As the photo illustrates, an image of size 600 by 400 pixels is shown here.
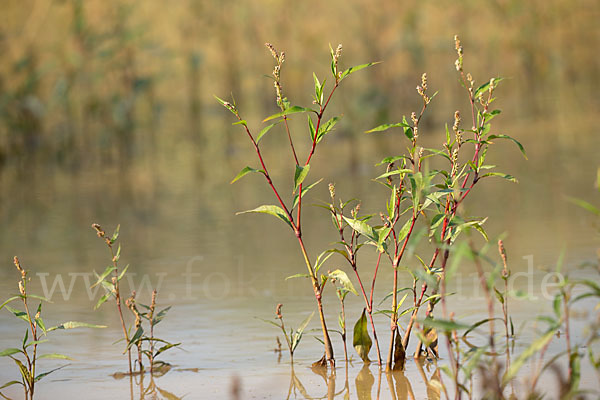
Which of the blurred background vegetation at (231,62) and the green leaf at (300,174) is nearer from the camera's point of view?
the green leaf at (300,174)

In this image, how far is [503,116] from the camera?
372 inches

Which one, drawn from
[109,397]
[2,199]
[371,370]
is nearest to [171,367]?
Result: [109,397]

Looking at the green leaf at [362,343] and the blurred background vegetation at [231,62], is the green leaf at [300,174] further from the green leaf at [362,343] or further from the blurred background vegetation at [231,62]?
the blurred background vegetation at [231,62]

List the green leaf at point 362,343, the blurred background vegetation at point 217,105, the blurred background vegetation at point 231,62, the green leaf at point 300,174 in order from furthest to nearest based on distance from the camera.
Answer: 1. the blurred background vegetation at point 231,62
2. the blurred background vegetation at point 217,105
3. the green leaf at point 362,343
4. the green leaf at point 300,174

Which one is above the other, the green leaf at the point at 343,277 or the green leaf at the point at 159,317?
the green leaf at the point at 343,277

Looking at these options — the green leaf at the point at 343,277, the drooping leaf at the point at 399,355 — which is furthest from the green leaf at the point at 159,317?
the drooping leaf at the point at 399,355

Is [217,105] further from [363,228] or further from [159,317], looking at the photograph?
[363,228]

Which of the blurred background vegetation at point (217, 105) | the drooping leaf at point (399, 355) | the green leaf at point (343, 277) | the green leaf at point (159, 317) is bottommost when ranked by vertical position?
the drooping leaf at point (399, 355)

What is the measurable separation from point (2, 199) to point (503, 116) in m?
5.10

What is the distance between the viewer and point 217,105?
12.1 m

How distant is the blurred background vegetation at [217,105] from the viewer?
545 cm

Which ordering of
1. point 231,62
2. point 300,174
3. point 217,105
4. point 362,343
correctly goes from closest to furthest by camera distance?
point 300,174
point 362,343
point 231,62
point 217,105

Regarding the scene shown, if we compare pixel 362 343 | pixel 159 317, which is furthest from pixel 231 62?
pixel 362 343

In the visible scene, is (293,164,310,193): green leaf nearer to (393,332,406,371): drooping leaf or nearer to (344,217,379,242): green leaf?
(344,217,379,242): green leaf
